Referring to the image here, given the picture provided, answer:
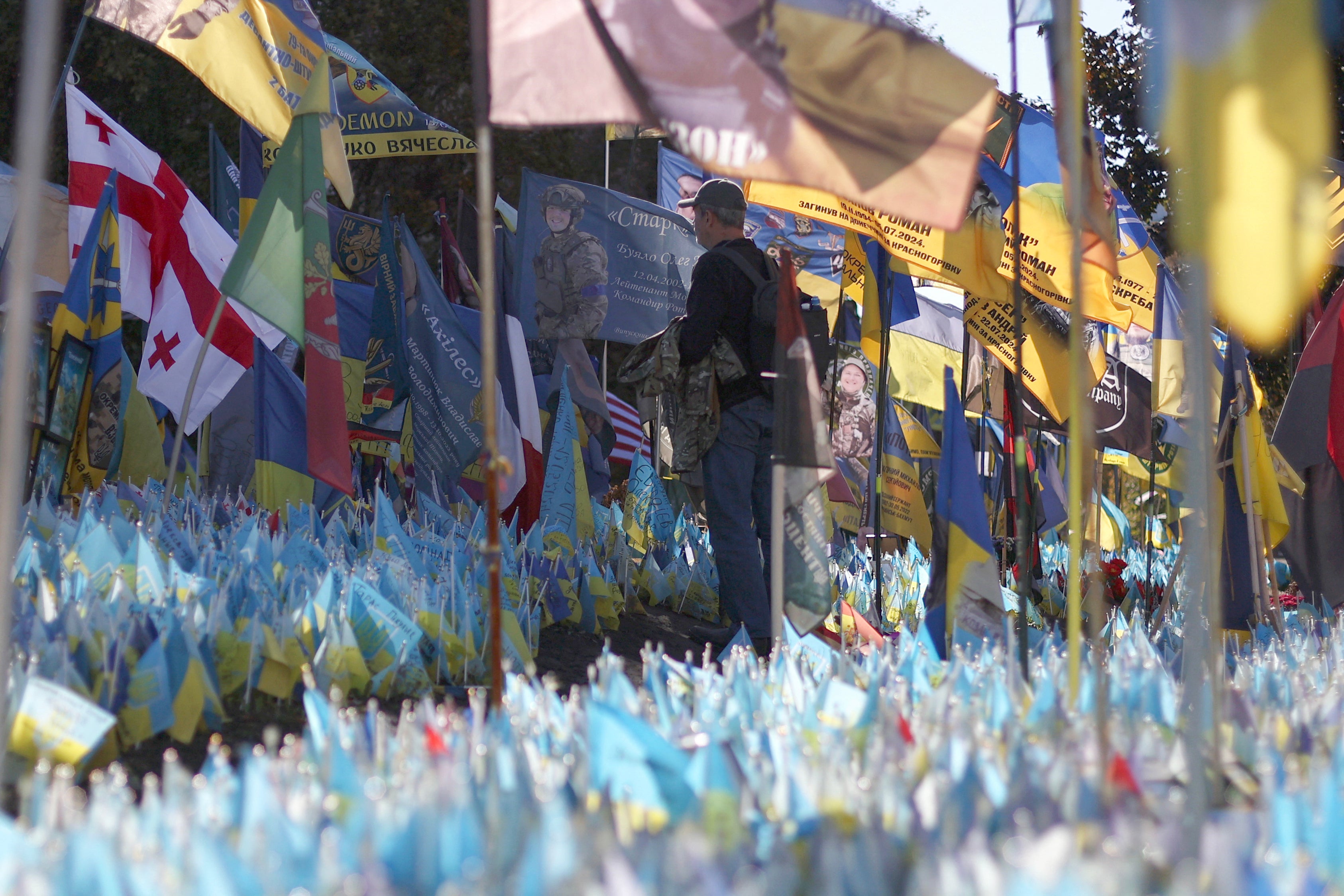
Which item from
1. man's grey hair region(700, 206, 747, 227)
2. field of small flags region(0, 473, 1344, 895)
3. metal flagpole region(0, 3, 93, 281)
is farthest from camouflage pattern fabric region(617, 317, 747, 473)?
metal flagpole region(0, 3, 93, 281)

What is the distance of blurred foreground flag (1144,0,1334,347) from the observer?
8.20 feet

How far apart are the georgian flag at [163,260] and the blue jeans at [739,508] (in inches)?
115

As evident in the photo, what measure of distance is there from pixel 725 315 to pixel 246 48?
3.13 meters

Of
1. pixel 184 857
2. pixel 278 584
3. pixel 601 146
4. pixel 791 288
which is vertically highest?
pixel 601 146

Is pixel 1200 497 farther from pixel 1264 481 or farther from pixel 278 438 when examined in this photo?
pixel 278 438

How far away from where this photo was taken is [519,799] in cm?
231

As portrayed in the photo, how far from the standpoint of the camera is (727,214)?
18.7 feet

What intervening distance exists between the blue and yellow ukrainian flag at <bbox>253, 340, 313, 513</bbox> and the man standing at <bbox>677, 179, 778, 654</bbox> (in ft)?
7.37

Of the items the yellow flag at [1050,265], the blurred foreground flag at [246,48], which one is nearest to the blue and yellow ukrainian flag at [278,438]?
the blurred foreground flag at [246,48]

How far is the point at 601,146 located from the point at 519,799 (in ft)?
→ 73.3

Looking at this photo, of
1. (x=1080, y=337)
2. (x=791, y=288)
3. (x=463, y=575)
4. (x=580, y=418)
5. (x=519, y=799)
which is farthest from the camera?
(x=580, y=418)

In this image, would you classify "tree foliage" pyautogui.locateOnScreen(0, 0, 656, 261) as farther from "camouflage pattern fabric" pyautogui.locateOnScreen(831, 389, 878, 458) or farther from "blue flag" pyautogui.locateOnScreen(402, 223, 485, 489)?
"blue flag" pyautogui.locateOnScreen(402, 223, 485, 489)

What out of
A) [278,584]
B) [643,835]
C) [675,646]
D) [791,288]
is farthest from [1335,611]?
[643,835]

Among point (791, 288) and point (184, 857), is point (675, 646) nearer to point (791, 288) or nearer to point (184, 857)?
point (791, 288)
